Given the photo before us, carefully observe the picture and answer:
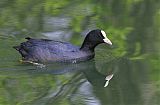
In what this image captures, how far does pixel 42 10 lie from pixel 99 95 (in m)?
4.87

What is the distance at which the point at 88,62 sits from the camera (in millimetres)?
10211

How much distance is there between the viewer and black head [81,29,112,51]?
398 inches

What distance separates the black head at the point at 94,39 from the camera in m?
10.1

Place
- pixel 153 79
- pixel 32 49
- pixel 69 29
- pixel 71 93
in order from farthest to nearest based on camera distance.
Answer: pixel 69 29, pixel 32 49, pixel 153 79, pixel 71 93

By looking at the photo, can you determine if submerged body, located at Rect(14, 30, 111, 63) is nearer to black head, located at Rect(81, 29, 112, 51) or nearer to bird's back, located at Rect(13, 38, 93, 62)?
bird's back, located at Rect(13, 38, 93, 62)

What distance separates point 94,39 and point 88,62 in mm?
427

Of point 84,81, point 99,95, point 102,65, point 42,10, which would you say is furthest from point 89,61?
point 42,10

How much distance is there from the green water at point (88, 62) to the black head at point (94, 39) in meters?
0.29

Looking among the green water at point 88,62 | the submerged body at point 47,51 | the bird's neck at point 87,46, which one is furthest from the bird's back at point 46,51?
the bird's neck at point 87,46

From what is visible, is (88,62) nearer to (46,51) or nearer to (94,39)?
(94,39)

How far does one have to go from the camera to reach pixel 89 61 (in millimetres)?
10242

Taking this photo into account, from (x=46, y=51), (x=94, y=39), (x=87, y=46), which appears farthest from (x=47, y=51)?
(x=94, y=39)

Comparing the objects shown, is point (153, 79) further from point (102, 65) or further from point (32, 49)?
point (32, 49)

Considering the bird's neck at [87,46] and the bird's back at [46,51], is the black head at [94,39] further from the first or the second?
the bird's back at [46,51]
